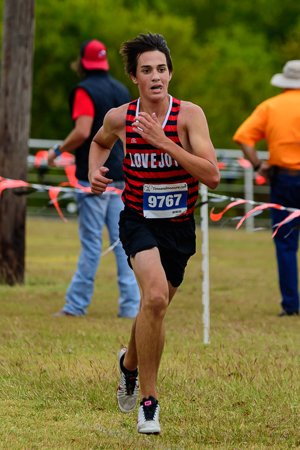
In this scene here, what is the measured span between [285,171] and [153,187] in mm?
3862

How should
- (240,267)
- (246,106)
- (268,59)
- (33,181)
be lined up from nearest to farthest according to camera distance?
(240,267) → (33,181) → (246,106) → (268,59)

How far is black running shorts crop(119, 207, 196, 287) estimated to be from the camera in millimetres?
4081

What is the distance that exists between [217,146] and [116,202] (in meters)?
29.6

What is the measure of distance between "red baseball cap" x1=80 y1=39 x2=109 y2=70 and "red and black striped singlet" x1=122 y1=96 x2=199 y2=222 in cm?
336

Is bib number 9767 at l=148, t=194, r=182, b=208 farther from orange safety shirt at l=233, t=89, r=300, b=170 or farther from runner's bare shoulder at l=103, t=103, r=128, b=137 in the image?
orange safety shirt at l=233, t=89, r=300, b=170

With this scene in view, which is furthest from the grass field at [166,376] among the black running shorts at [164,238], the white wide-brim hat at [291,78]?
the white wide-brim hat at [291,78]

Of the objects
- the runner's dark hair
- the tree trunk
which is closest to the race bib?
the runner's dark hair

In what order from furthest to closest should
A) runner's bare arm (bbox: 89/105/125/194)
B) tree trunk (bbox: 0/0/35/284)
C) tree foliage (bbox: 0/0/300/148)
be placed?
tree foliage (bbox: 0/0/300/148), tree trunk (bbox: 0/0/35/284), runner's bare arm (bbox: 89/105/125/194)

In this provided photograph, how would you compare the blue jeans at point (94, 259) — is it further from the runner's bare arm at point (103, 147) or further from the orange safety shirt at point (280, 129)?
the runner's bare arm at point (103, 147)

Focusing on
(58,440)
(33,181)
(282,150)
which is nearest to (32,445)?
(58,440)

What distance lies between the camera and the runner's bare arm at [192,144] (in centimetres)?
381

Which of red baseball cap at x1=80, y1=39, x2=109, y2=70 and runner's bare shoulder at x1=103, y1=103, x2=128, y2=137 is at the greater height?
red baseball cap at x1=80, y1=39, x2=109, y2=70

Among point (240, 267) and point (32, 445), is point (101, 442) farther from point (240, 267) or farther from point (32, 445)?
point (240, 267)

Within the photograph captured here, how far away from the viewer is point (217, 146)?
120 ft
